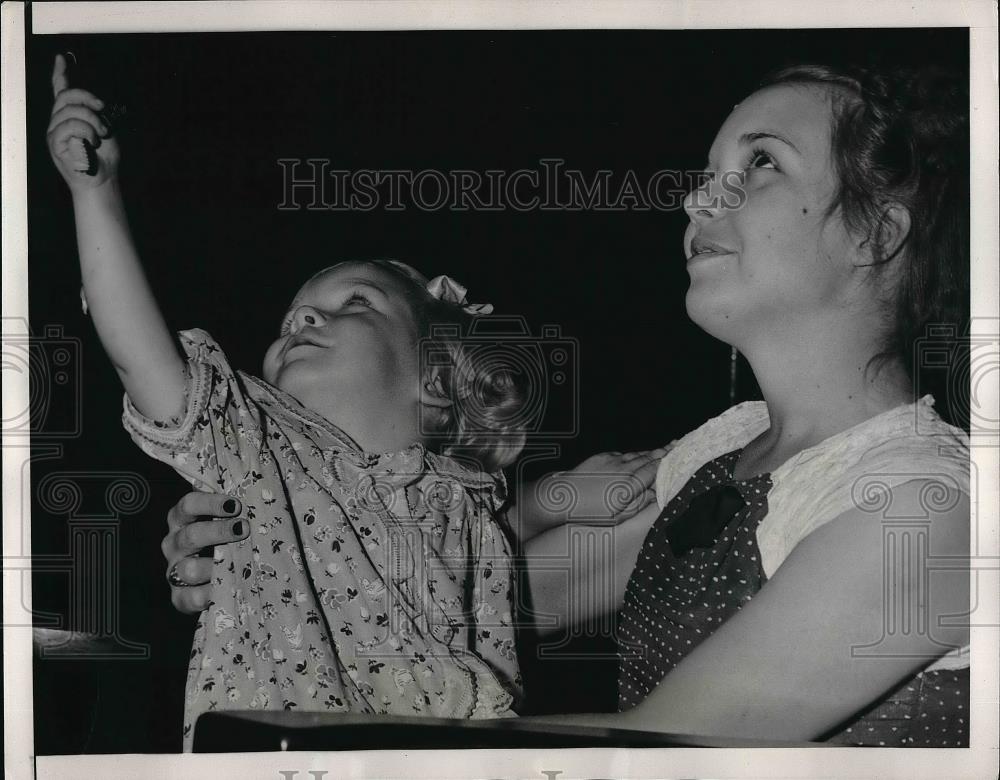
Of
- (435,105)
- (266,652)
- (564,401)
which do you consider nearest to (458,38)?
(435,105)

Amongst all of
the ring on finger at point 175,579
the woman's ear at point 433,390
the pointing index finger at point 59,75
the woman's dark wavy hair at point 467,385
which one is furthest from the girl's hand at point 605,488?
the pointing index finger at point 59,75

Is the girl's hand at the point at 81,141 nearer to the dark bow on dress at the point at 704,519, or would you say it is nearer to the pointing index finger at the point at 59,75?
the pointing index finger at the point at 59,75

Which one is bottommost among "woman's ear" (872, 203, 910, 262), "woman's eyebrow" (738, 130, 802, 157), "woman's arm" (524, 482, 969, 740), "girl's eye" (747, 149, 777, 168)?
"woman's arm" (524, 482, 969, 740)

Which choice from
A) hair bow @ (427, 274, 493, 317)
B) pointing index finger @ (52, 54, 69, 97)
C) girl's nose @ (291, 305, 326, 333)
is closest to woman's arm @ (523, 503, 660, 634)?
hair bow @ (427, 274, 493, 317)

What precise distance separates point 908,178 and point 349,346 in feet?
3.38

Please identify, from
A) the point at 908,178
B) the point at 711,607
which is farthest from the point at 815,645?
the point at 908,178

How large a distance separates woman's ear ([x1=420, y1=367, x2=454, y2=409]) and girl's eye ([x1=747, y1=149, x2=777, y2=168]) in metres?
0.66

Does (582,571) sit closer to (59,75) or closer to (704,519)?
(704,519)

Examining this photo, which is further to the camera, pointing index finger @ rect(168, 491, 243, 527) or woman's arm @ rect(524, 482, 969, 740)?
pointing index finger @ rect(168, 491, 243, 527)

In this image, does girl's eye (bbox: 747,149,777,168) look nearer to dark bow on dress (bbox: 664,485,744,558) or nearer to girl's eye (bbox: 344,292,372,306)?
dark bow on dress (bbox: 664,485,744,558)

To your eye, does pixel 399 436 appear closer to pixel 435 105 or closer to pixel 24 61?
pixel 435 105

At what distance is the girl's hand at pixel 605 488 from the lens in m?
1.73

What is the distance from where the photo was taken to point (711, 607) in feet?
5.38

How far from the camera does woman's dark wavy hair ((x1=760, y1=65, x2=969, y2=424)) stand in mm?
1655
